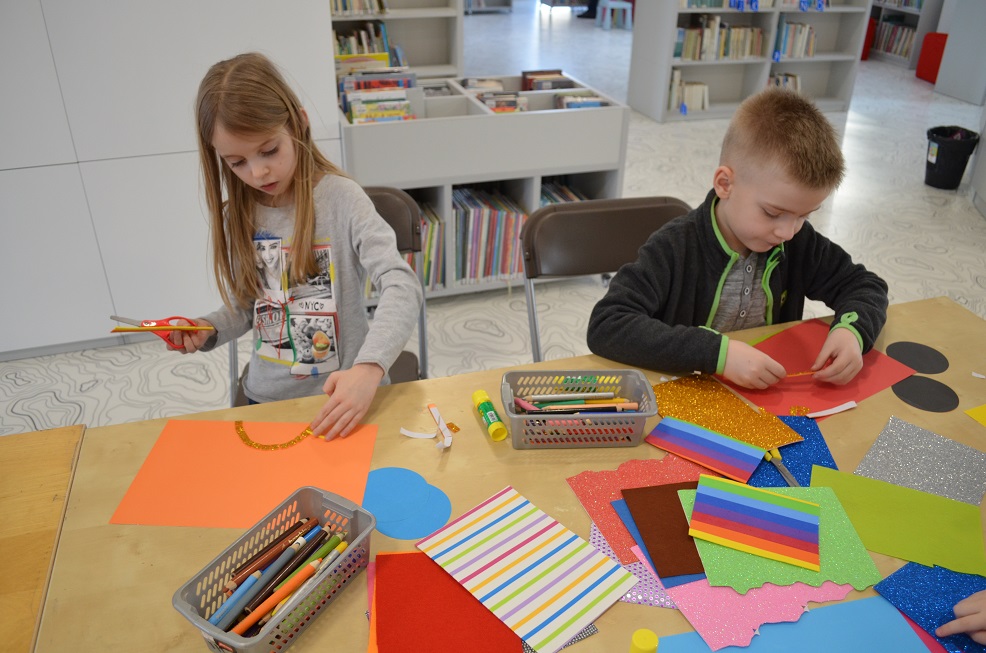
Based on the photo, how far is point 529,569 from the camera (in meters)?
0.85

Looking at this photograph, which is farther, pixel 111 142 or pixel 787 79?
pixel 787 79

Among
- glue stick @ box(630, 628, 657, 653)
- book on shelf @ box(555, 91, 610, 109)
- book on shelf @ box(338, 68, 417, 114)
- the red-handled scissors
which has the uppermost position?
book on shelf @ box(338, 68, 417, 114)

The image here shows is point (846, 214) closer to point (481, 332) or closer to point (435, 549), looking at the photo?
point (481, 332)

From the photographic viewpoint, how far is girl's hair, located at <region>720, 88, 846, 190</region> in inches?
48.3

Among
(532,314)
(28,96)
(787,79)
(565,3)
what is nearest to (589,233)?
(532,314)

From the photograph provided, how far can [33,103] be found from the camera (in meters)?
2.17

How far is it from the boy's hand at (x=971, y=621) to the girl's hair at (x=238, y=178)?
44.6 inches

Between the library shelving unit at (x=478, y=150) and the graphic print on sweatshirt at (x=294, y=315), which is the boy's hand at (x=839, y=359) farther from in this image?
the library shelving unit at (x=478, y=150)

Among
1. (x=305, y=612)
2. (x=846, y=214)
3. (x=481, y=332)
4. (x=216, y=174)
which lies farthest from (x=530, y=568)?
(x=846, y=214)

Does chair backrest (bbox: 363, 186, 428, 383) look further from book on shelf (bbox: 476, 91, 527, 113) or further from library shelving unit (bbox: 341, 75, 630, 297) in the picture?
book on shelf (bbox: 476, 91, 527, 113)

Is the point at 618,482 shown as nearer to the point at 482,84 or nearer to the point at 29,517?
the point at 29,517

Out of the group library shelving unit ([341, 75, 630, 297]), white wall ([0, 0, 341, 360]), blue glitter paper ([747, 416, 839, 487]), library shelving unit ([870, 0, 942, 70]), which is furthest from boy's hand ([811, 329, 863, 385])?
library shelving unit ([870, 0, 942, 70])

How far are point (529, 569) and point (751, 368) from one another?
54cm

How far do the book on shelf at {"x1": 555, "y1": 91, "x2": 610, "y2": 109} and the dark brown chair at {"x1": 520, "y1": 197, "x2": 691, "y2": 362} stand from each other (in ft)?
4.26
